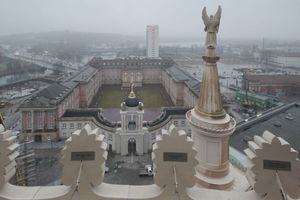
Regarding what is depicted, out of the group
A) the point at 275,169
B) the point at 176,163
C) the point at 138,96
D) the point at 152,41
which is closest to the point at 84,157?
the point at 176,163

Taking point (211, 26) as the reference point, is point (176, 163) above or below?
below

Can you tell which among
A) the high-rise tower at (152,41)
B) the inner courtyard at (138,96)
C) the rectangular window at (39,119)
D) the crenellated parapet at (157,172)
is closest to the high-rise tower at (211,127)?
the crenellated parapet at (157,172)

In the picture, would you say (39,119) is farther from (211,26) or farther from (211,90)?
(211,26)

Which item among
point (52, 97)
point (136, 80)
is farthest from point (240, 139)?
point (136, 80)

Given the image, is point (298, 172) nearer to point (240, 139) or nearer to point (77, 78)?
point (240, 139)

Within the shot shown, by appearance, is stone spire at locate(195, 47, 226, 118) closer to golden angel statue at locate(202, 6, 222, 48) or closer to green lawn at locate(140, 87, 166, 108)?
golden angel statue at locate(202, 6, 222, 48)

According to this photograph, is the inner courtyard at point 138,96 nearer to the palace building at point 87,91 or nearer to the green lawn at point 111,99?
the green lawn at point 111,99
